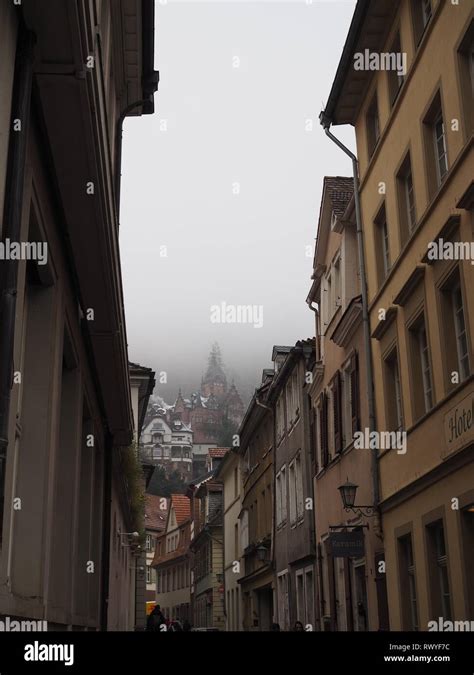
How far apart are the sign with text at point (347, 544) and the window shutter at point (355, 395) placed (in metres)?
2.97

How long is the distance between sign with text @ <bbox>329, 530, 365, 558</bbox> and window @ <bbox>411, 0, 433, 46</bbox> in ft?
29.7

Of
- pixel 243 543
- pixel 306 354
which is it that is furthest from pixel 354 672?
pixel 243 543

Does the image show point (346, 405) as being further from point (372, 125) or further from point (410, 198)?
point (372, 125)

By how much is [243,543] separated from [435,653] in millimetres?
40560

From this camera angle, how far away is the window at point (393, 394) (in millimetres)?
17703

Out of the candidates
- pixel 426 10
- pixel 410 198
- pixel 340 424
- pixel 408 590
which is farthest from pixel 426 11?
pixel 408 590

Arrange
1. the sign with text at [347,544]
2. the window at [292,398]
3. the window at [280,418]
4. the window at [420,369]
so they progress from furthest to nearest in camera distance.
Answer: the window at [280,418], the window at [292,398], the sign with text at [347,544], the window at [420,369]

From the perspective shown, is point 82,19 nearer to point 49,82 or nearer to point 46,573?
point 49,82

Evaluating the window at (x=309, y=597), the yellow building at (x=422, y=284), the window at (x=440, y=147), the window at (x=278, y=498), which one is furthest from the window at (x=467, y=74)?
the window at (x=278, y=498)

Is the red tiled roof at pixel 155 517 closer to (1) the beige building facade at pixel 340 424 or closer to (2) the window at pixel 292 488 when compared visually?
A: (2) the window at pixel 292 488

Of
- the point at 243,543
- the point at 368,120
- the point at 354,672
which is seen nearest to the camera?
the point at 354,672

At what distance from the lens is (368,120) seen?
20.9 meters

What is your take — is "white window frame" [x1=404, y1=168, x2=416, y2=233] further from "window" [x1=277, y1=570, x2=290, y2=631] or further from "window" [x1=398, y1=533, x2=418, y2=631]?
"window" [x1=277, y1=570, x2=290, y2=631]

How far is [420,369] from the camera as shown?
16234 millimetres
